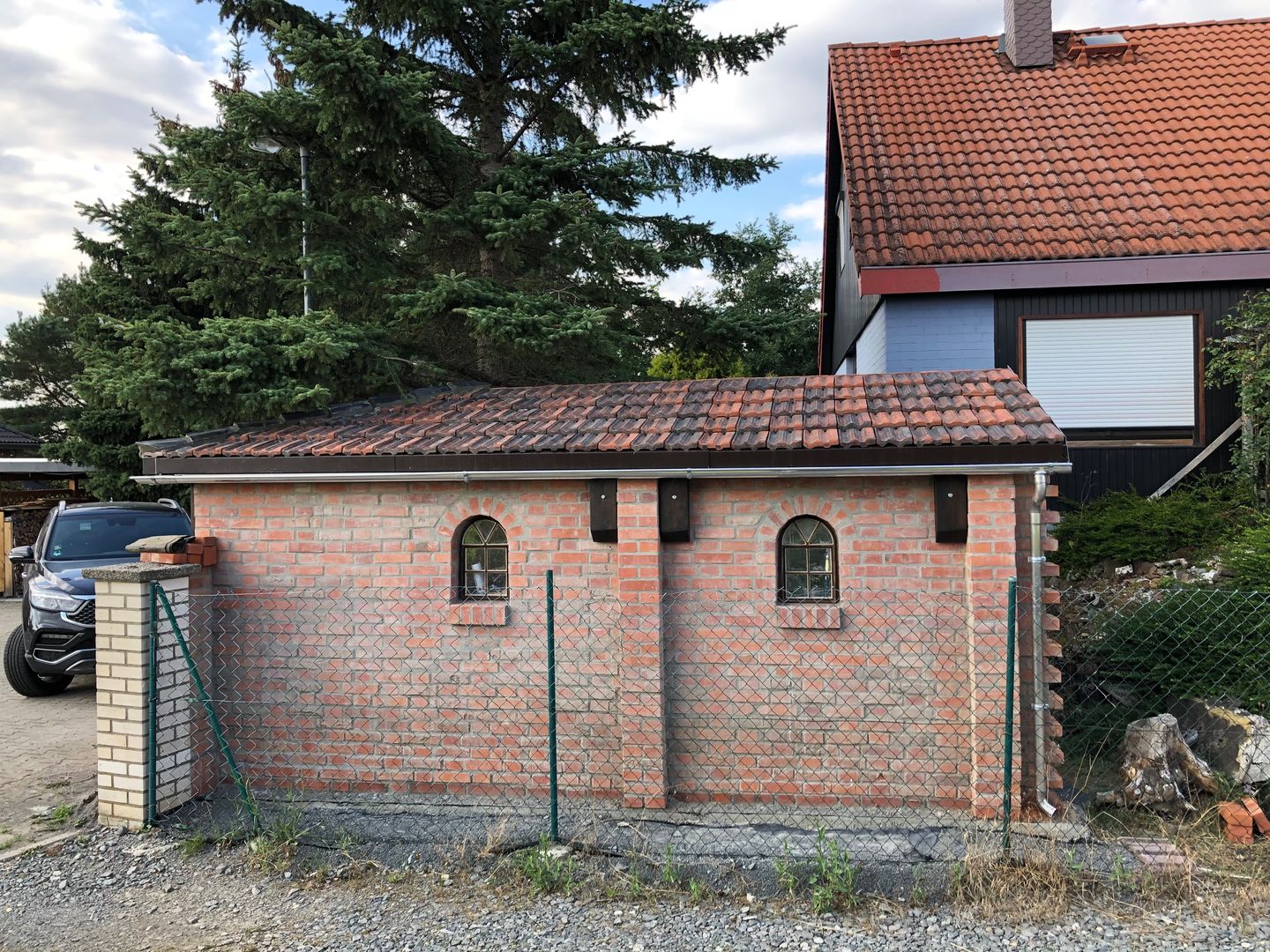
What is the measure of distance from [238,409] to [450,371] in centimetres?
289

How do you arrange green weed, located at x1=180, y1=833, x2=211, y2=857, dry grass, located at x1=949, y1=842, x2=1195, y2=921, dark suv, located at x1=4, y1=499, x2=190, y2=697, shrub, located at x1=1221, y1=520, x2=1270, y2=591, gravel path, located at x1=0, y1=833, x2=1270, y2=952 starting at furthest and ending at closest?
dark suv, located at x1=4, y1=499, x2=190, y2=697 → shrub, located at x1=1221, y1=520, x2=1270, y2=591 → green weed, located at x1=180, y1=833, x2=211, y2=857 → dry grass, located at x1=949, y1=842, x2=1195, y2=921 → gravel path, located at x1=0, y1=833, x2=1270, y2=952

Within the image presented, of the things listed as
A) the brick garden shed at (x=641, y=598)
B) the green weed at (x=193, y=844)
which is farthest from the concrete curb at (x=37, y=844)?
the brick garden shed at (x=641, y=598)

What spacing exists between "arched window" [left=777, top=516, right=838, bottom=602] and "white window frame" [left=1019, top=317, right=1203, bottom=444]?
16.8 ft

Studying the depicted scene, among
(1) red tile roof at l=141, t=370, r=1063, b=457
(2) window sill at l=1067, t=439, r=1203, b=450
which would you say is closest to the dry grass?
(1) red tile roof at l=141, t=370, r=1063, b=457

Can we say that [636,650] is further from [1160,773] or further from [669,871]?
[1160,773]

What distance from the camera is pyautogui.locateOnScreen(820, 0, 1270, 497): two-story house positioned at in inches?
349

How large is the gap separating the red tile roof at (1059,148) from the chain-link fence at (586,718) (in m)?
5.31

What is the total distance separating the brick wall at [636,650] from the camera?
5.21 metres

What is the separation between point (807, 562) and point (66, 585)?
7386 mm

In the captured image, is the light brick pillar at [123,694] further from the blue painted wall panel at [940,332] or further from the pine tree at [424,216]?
the blue painted wall panel at [940,332]

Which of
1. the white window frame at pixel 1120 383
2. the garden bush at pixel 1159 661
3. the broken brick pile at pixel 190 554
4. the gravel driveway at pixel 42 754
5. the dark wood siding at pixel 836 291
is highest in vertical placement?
the dark wood siding at pixel 836 291

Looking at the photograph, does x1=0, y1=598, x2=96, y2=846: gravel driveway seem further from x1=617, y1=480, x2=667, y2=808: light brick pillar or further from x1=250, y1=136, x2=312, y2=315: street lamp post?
x1=250, y1=136, x2=312, y2=315: street lamp post

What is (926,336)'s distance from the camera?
365 inches

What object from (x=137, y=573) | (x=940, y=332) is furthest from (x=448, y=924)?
(x=940, y=332)
